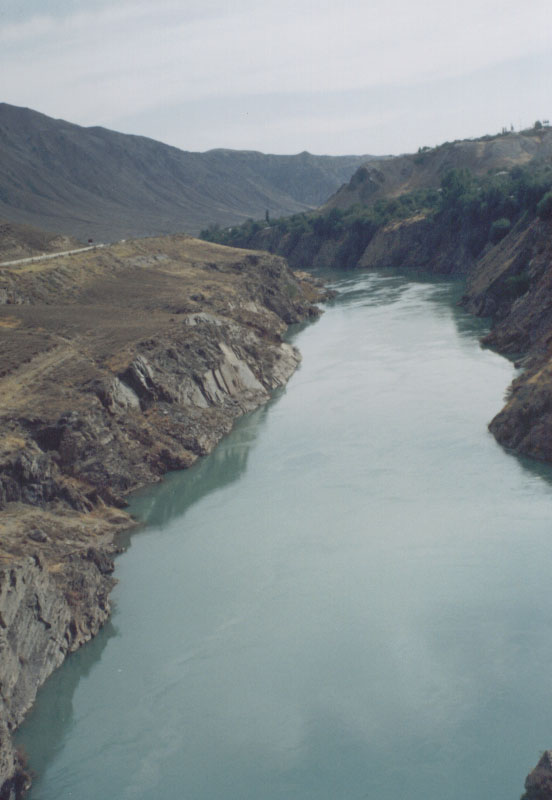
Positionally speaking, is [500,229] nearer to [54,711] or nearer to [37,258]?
[37,258]

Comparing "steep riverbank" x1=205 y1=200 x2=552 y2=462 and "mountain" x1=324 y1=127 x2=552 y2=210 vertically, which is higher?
"mountain" x1=324 y1=127 x2=552 y2=210

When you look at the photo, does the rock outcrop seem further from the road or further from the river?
the road

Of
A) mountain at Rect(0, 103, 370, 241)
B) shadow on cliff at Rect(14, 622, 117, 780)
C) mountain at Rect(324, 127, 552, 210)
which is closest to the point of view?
shadow on cliff at Rect(14, 622, 117, 780)

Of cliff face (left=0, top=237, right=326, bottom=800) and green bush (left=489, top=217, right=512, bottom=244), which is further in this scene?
green bush (left=489, top=217, right=512, bottom=244)

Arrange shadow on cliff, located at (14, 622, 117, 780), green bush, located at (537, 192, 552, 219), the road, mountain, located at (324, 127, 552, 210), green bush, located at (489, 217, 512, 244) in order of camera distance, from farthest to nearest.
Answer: mountain, located at (324, 127, 552, 210) → green bush, located at (489, 217, 512, 244) → the road → green bush, located at (537, 192, 552, 219) → shadow on cliff, located at (14, 622, 117, 780)

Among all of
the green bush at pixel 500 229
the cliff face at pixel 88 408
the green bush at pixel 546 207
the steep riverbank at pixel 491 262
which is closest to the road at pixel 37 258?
the cliff face at pixel 88 408

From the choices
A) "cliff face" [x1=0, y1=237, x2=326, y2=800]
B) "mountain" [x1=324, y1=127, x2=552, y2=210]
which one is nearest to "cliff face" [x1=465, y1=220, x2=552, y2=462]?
"cliff face" [x1=0, y1=237, x2=326, y2=800]
